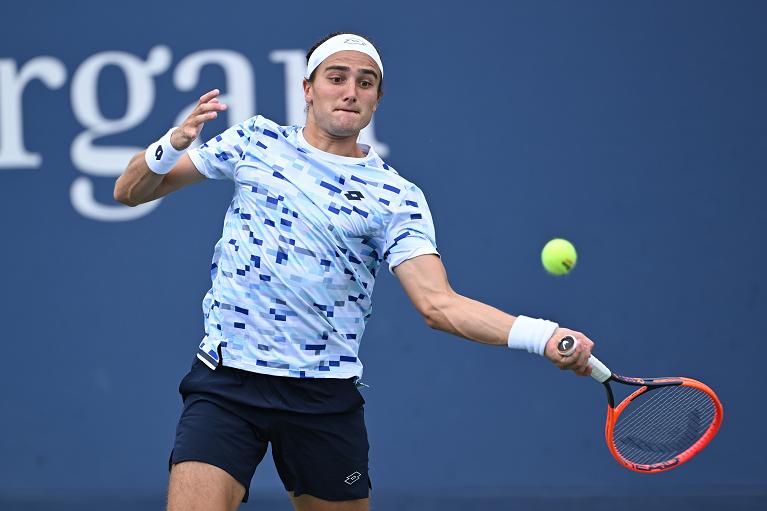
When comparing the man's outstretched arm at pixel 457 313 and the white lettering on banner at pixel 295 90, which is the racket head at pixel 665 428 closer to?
the man's outstretched arm at pixel 457 313

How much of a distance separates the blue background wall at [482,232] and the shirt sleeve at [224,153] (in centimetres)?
164

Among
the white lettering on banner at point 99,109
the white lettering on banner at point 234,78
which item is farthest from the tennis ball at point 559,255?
the white lettering on banner at point 99,109

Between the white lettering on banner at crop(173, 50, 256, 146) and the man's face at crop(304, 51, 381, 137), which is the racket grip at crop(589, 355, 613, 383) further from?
the white lettering on banner at crop(173, 50, 256, 146)

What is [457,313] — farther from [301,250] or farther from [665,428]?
[665,428]

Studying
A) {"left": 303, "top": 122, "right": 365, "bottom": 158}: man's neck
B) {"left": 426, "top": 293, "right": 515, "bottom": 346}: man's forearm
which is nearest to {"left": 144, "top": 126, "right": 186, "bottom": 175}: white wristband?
{"left": 303, "top": 122, "right": 365, "bottom": 158}: man's neck

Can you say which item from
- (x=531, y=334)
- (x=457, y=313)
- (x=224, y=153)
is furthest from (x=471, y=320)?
(x=224, y=153)

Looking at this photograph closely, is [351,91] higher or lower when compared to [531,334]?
higher

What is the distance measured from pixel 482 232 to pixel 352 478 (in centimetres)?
186

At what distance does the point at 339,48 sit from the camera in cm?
358

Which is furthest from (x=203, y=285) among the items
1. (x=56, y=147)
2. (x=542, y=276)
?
(x=542, y=276)

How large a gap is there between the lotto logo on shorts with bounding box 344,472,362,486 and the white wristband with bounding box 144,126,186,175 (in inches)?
37.9

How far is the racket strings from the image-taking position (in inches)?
147

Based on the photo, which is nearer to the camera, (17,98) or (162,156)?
(162,156)

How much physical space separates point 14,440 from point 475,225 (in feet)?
6.91
